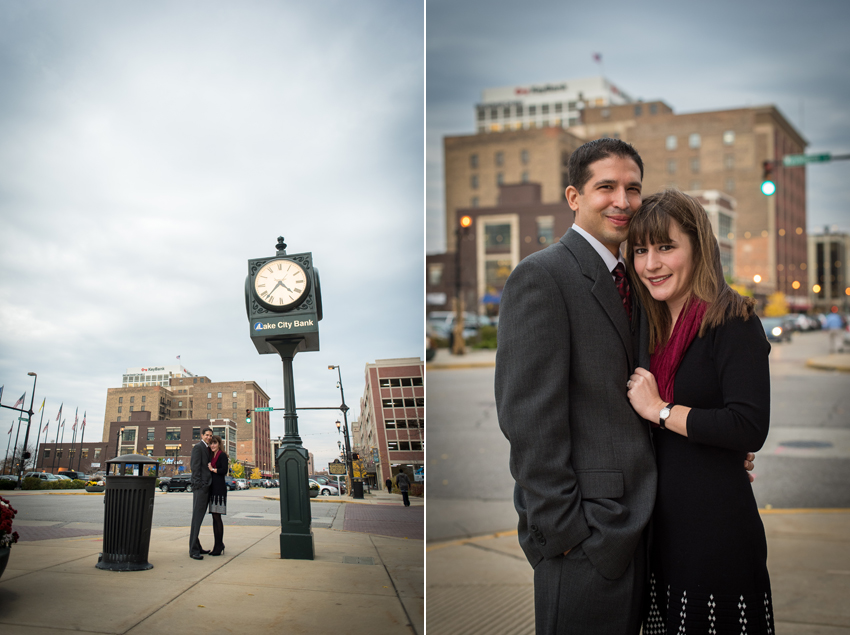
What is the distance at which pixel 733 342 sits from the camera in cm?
196

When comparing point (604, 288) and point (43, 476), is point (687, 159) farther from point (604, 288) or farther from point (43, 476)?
point (43, 476)

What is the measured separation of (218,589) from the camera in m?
2.30

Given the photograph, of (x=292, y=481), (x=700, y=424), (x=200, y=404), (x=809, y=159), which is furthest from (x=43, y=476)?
(x=809, y=159)

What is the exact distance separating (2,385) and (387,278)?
1382 mm

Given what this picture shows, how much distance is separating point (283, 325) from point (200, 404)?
0.39 m

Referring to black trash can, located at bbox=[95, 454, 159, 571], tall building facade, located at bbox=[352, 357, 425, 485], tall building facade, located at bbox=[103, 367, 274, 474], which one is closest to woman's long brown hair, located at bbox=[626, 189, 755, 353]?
tall building facade, located at bbox=[352, 357, 425, 485]

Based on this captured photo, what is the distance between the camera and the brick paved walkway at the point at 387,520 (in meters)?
2.65

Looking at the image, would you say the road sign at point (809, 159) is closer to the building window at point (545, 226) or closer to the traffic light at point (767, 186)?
the traffic light at point (767, 186)

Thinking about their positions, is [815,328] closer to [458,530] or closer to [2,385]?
[458,530]

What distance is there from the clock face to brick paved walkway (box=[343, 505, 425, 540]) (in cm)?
82

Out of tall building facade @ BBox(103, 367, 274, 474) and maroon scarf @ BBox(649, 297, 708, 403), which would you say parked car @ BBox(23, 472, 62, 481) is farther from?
maroon scarf @ BBox(649, 297, 708, 403)

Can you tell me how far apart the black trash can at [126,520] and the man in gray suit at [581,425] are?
1.20 metres

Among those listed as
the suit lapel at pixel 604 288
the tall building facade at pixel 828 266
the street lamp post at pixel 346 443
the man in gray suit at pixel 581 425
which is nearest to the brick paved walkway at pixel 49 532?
the street lamp post at pixel 346 443

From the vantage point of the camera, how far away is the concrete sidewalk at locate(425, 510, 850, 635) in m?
4.27
